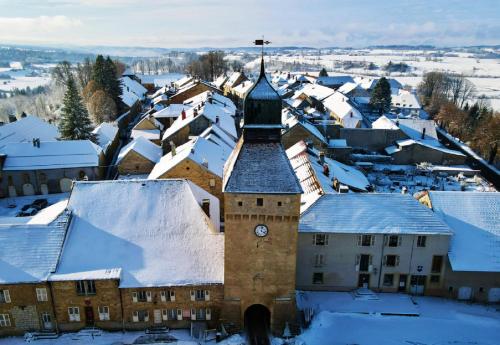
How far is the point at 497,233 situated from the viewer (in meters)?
36.2

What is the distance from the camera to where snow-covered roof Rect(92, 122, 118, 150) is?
73844mm

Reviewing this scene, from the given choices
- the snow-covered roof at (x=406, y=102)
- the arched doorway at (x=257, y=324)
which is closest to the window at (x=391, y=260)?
the arched doorway at (x=257, y=324)

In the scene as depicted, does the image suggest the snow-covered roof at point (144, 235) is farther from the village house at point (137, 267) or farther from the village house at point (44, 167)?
the village house at point (44, 167)

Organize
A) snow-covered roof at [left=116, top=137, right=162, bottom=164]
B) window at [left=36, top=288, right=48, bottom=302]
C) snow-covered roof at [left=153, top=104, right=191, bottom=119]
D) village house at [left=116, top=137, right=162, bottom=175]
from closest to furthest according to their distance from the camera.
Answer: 1. window at [left=36, top=288, right=48, bottom=302]
2. village house at [left=116, top=137, right=162, bottom=175]
3. snow-covered roof at [left=116, top=137, right=162, bottom=164]
4. snow-covered roof at [left=153, top=104, right=191, bottom=119]

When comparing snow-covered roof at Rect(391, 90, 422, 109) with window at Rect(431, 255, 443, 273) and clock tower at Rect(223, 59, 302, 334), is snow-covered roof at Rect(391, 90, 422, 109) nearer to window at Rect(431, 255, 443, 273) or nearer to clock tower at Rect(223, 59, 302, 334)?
window at Rect(431, 255, 443, 273)

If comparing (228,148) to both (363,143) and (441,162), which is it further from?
(441,162)

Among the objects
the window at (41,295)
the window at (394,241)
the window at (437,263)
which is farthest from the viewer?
the window at (437,263)

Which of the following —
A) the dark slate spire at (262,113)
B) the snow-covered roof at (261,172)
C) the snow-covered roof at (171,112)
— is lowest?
the snow-covered roof at (171,112)

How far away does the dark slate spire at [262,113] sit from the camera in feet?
92.2

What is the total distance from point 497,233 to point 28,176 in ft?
189

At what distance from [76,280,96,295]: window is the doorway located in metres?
1.47

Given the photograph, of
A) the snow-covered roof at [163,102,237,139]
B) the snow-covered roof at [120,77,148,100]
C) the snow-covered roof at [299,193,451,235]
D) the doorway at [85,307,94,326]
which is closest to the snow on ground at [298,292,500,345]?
the snow-covered roof at [299,193,451,235]

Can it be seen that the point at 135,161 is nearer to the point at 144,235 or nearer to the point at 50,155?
the point at 50,155

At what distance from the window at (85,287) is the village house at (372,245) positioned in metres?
16.9
